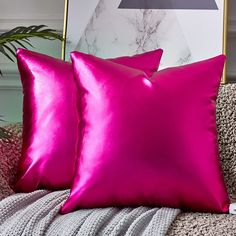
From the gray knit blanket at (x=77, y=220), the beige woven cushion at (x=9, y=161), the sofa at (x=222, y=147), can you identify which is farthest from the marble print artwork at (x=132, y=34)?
the gray knit blanket at (x=77, y=220)

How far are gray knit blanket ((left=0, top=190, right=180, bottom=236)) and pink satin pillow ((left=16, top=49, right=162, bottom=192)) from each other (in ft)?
0.56

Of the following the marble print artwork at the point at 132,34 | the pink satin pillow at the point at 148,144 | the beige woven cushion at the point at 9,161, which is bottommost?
the beige woven cushion at the point at 9,161

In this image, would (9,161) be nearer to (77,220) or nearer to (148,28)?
(77,220)

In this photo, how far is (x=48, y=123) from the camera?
1.54 meters

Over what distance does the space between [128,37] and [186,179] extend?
916 mm

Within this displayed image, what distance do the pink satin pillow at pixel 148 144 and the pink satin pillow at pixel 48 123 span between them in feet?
0.38

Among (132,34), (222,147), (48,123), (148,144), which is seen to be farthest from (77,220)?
(132,34)

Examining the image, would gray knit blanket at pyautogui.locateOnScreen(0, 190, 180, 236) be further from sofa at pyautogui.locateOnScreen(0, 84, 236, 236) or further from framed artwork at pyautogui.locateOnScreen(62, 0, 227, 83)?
framed artwork at pyautogui.locateOnScreen(62, 0, 227, 83)

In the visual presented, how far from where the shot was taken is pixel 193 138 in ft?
4.48

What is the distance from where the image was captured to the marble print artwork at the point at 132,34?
6.83ft

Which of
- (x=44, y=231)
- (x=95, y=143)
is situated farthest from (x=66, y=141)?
(x=44, y=231)

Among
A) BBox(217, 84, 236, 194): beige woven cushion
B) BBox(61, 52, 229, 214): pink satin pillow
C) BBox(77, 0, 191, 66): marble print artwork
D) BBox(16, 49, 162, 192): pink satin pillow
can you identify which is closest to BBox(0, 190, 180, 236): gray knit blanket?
BBox(61, 52, 229, 214): pink satin pillow

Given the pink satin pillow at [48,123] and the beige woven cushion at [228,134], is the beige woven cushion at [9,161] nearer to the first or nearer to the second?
the pink satin pillow at [48,123]

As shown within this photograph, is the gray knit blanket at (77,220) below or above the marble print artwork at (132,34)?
below
